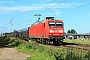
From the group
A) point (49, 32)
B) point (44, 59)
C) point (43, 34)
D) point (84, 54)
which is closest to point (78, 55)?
point (84, 54)

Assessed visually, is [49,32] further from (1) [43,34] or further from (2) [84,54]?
(2) [84,54]

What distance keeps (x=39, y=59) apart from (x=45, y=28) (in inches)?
748

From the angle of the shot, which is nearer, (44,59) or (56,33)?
(44,59)

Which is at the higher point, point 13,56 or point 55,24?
point 55,24

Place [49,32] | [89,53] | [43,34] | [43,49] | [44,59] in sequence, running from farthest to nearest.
Answer: [43,34]
[49,32]
[43,49]
[44,59]
[89,53]

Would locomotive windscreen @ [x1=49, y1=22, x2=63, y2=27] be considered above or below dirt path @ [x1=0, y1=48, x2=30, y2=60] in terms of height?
above

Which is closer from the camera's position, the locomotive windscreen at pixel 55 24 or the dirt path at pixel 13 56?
the dirt path at pixel 13 56

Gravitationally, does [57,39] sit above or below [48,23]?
below

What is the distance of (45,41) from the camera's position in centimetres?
3475

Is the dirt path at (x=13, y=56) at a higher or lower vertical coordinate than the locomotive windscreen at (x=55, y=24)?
lower

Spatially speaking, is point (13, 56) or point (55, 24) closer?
point (13, 56)

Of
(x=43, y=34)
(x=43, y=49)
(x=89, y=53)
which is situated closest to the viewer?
(x=89, y=53)

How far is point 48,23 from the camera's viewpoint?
3209cm

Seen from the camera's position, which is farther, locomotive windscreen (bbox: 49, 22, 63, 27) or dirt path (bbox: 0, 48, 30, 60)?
locomotive windscreen (bbox: 49, 22, 63, 27)
